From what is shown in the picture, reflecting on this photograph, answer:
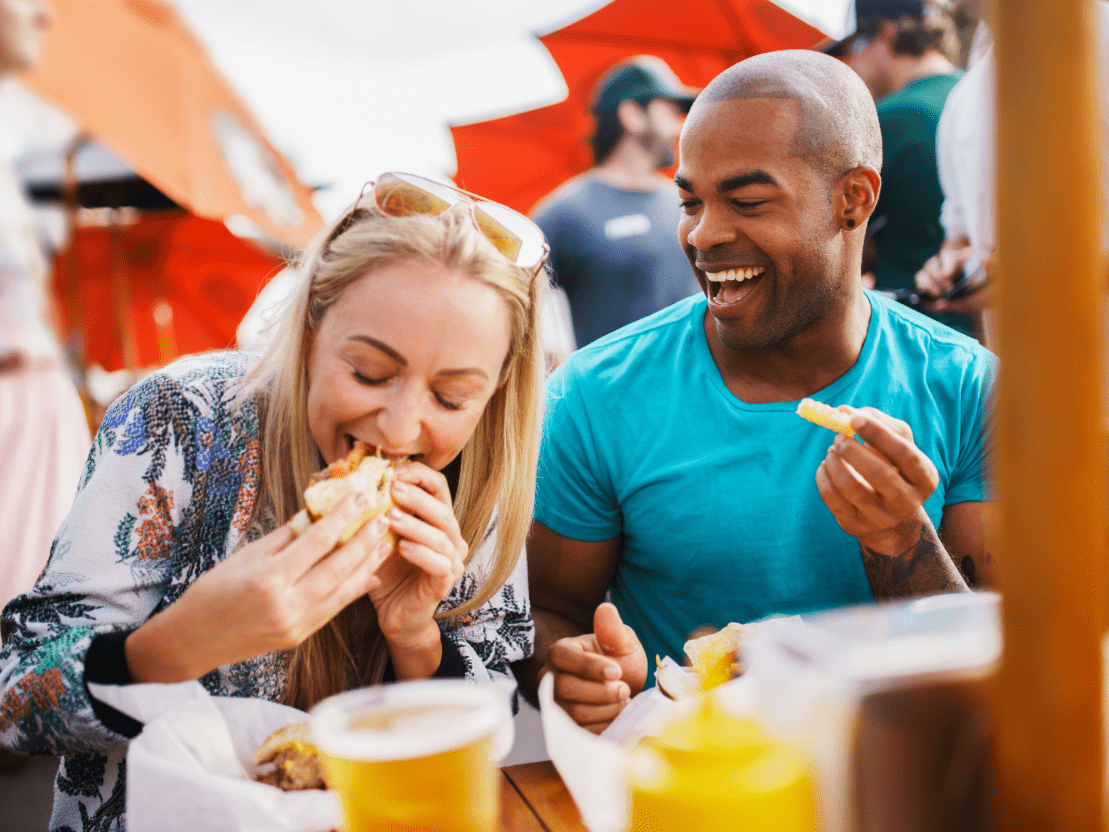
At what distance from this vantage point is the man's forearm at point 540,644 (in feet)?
5.69

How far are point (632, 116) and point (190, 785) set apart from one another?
4.46 meters

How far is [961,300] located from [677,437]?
5.11ft

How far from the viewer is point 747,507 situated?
1.94 m

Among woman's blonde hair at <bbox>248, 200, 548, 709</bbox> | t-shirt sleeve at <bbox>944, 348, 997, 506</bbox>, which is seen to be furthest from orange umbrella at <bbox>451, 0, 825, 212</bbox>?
woman's blonde hair at <bbox>248, 200, 548, 709</bbox>

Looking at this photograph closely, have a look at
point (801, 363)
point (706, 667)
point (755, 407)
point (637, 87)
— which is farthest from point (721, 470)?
point (637, 87)

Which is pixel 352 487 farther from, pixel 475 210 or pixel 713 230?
pixel 713 230

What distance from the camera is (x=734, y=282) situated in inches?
79.0

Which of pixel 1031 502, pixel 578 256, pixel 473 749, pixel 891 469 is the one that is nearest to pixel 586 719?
pixel 473 749

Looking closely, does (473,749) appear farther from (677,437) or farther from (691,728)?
(677,437)

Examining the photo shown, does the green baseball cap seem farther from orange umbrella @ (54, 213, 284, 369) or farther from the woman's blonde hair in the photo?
orange umbrella @ (54, 213, 284, 369)

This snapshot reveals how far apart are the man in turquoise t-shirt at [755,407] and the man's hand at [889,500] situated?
13 cm

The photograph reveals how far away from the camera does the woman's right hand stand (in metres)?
1.12

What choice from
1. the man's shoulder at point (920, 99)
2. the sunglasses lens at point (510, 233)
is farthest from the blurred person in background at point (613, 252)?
the sunglasses lens at point (510, 233)

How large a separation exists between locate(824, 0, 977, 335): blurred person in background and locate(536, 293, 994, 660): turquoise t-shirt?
46.3 inches
